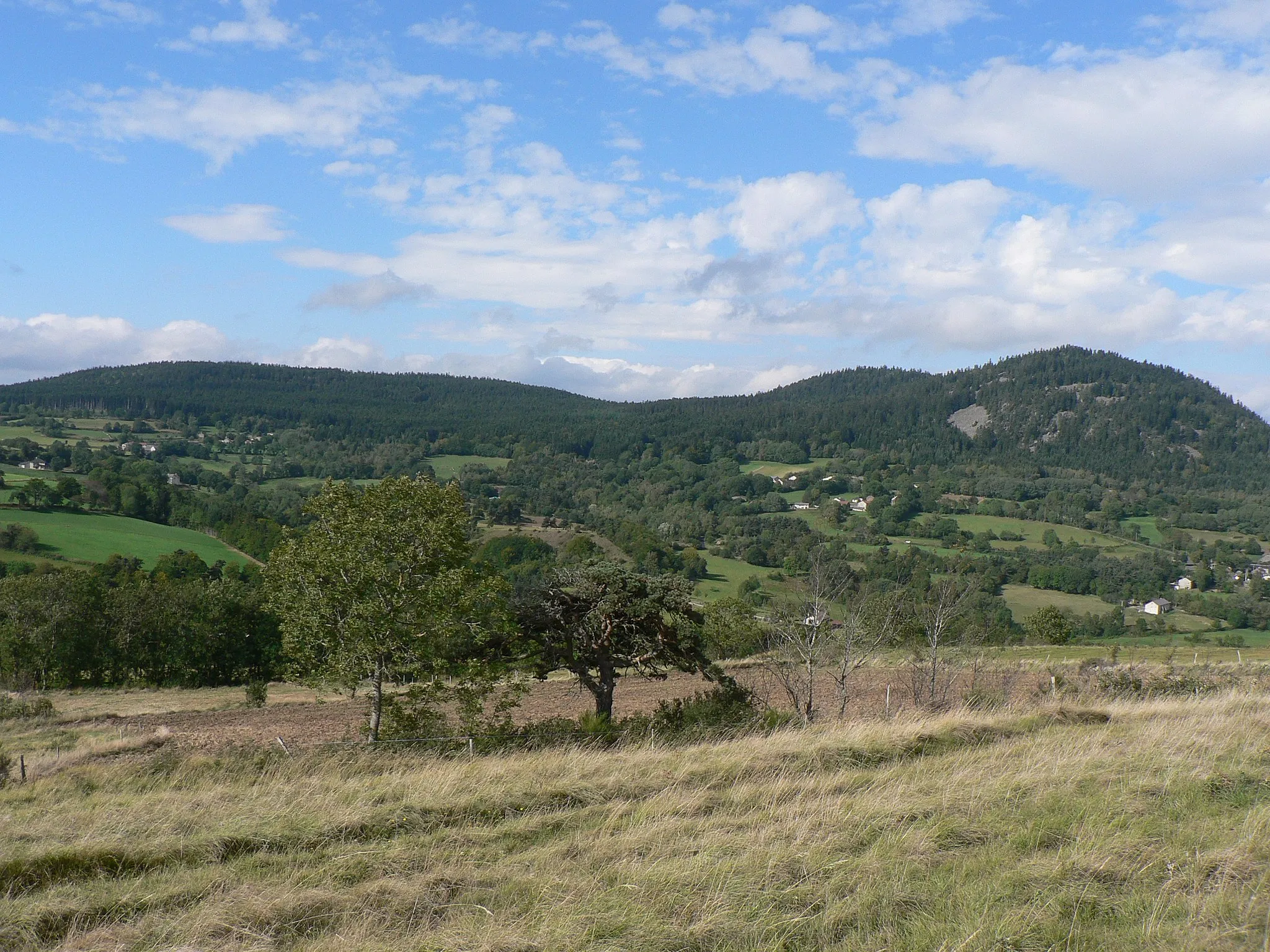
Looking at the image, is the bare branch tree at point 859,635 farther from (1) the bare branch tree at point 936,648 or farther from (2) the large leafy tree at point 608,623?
(2) the large leafy tree at point 608,623

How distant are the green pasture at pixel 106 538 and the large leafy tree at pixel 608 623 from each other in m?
75.4

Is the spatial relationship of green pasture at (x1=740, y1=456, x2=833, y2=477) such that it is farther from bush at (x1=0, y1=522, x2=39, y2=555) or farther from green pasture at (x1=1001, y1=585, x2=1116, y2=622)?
bush at (x1=0, y1=522, x2=39, y2=555)

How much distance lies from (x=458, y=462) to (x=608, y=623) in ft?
556

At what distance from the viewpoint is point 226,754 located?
37.1 ft

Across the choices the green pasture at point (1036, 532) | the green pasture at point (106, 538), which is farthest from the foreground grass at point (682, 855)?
the green pasture at point (1036, 532)

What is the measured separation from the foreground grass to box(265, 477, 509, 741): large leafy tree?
7.67 meters

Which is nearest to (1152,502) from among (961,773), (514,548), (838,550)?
(838,550)

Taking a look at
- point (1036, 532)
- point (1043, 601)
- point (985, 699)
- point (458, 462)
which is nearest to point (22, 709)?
point (985, 699)

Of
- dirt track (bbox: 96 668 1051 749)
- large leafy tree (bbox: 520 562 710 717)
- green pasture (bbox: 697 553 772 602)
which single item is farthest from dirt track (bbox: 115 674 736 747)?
green pasture (bbox: 697 553 772 602)

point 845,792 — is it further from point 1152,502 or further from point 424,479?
point 1152,502

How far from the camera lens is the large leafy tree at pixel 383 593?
53.4 ft

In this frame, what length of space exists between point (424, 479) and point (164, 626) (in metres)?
39.3

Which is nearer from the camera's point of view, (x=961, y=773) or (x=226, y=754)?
(x=961, y=773)

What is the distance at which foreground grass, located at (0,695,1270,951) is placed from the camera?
434 cm
